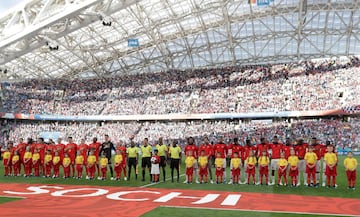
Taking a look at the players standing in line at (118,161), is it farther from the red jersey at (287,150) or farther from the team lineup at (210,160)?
the red jersey at (287,150)

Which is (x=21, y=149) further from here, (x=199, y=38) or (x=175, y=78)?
(x=175, y=78)

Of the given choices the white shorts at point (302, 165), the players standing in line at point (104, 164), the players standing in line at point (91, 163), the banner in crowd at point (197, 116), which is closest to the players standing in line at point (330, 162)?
the white shorts at point (302, 165)

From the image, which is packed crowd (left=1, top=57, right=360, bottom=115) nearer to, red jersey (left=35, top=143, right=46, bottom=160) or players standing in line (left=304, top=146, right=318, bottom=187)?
players standing in line (left=304, top=146, right=318, bottom=187)

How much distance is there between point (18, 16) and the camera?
1630cm

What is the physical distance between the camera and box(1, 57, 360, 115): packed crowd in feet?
143

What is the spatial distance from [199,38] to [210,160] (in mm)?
34044

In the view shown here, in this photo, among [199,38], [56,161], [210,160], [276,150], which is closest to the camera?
[276,150]

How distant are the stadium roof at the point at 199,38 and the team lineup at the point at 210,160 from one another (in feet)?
51.8

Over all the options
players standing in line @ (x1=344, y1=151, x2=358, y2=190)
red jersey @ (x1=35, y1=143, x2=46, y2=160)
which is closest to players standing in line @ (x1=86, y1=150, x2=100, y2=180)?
red jersey @ (x1=35, y1=143, x2=46, y2=160)

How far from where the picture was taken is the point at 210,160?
14.9 metres

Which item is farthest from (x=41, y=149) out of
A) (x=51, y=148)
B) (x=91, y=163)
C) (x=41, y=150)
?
(x=91, y=163)

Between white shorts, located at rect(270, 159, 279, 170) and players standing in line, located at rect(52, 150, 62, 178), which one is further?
players standing in line, located at rect(52, 150, 62, 178)

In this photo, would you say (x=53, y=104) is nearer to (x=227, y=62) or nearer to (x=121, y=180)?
(x=227, y=62)

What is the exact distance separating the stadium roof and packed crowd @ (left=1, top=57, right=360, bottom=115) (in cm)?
177
